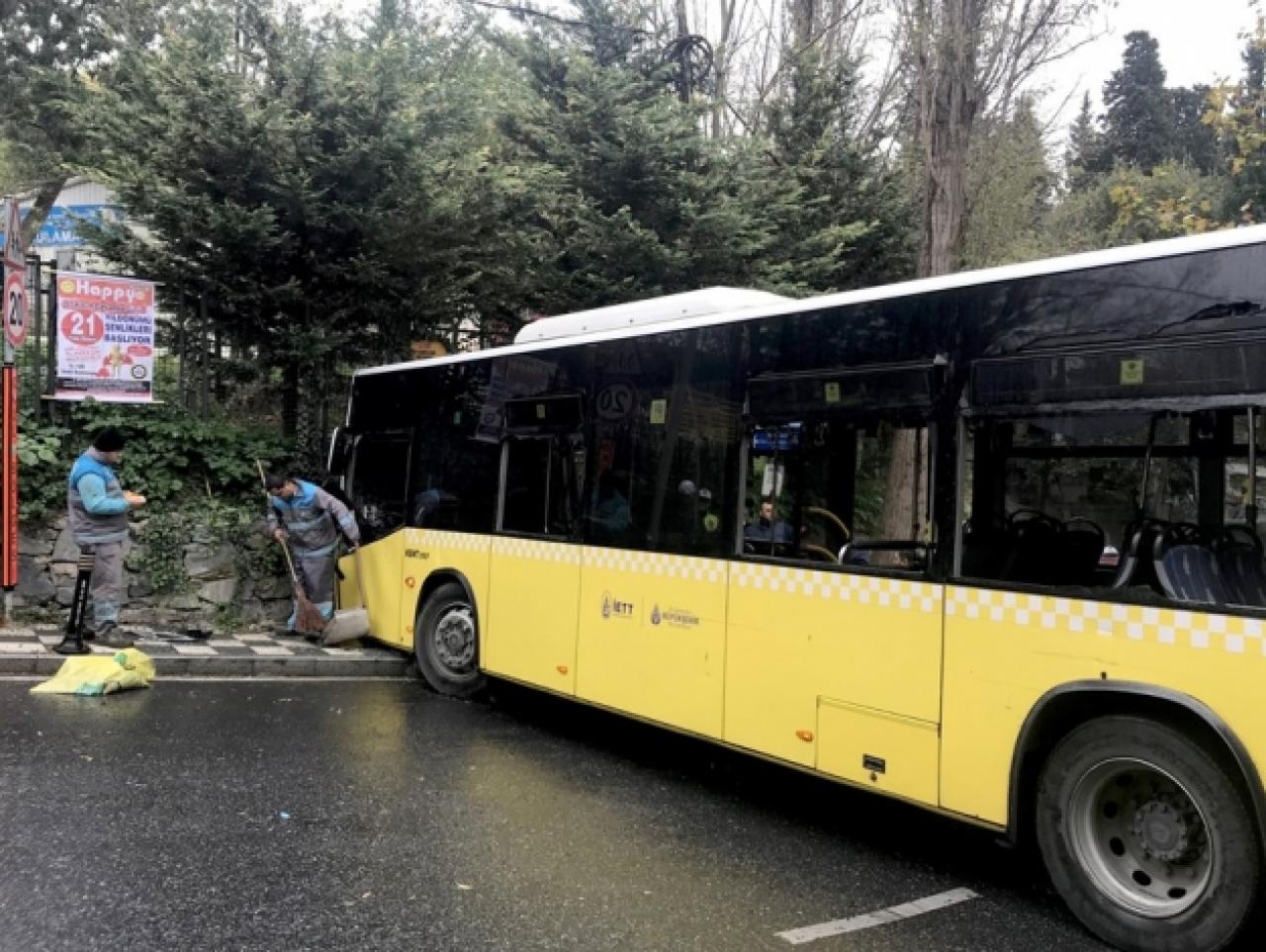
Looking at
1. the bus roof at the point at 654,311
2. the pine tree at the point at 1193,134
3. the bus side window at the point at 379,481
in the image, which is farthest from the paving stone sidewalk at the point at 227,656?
the pine tree at the point at 1193,134

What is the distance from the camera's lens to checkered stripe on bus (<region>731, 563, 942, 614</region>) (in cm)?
465

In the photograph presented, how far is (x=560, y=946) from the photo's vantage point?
3.73 m

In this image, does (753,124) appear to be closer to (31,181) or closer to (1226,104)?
(1226,104)

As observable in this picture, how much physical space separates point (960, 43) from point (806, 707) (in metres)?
10.2

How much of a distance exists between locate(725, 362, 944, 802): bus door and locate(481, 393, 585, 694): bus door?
156cm

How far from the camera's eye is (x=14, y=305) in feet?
28.6

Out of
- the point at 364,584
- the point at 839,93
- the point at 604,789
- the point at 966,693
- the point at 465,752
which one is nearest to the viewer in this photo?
the point at 966,693

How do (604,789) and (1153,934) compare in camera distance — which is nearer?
(1153,934)

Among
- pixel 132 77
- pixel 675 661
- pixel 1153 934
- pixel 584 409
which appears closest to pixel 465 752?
pixel 675 661

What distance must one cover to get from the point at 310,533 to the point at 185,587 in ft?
5.78

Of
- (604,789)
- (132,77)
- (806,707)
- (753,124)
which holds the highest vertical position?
(753,124)

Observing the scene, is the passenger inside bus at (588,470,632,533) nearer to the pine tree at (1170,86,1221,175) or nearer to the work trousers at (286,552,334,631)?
the work trousers at (286,552,334,631)

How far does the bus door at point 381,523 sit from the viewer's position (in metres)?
8.67

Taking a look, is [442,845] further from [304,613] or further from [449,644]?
[304,613]
